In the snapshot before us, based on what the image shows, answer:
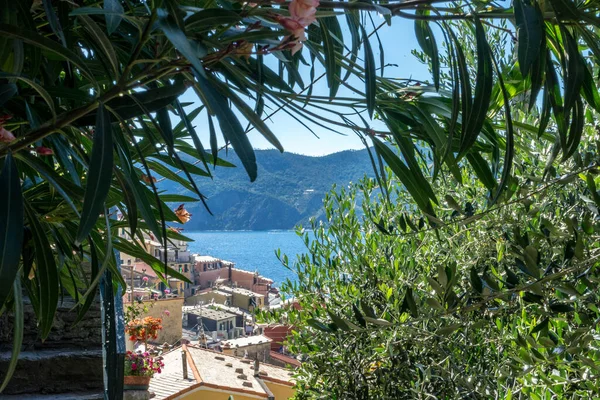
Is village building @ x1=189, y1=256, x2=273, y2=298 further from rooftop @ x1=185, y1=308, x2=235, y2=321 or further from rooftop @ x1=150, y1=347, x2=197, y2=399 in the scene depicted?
rooftop @ x1=150, y1=347, x2=197, y2=399

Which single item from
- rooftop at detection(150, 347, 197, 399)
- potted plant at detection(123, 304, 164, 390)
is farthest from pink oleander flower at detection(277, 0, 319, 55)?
rooftop at detection(150, 347, 197, 399)

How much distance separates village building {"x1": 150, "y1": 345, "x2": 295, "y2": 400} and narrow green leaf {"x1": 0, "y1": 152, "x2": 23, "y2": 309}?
26.5 ft

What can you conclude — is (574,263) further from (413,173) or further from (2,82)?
(2,82)

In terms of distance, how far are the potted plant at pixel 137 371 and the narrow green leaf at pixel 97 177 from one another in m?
3.52

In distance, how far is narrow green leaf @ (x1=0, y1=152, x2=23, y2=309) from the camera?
45 cm

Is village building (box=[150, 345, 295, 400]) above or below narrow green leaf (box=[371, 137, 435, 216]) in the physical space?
below

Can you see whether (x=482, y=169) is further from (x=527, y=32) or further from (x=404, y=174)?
(x=527, y=32)

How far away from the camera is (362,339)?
3176 mm

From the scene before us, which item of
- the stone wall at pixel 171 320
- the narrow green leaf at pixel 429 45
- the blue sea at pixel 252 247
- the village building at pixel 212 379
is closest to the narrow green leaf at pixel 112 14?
the narrow green leaf at pixel 429 45

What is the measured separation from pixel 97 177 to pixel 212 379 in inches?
398

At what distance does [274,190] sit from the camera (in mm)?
47000

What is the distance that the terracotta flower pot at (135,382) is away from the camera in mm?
3719

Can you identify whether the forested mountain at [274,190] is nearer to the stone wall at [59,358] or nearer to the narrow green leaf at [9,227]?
Answer: the stone wall at [59,358]

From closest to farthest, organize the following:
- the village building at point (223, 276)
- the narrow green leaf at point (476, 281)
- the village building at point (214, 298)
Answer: the narrow green leaf at point (476, 281), the village building at point (214, 298), the village building at point (223, 276)
